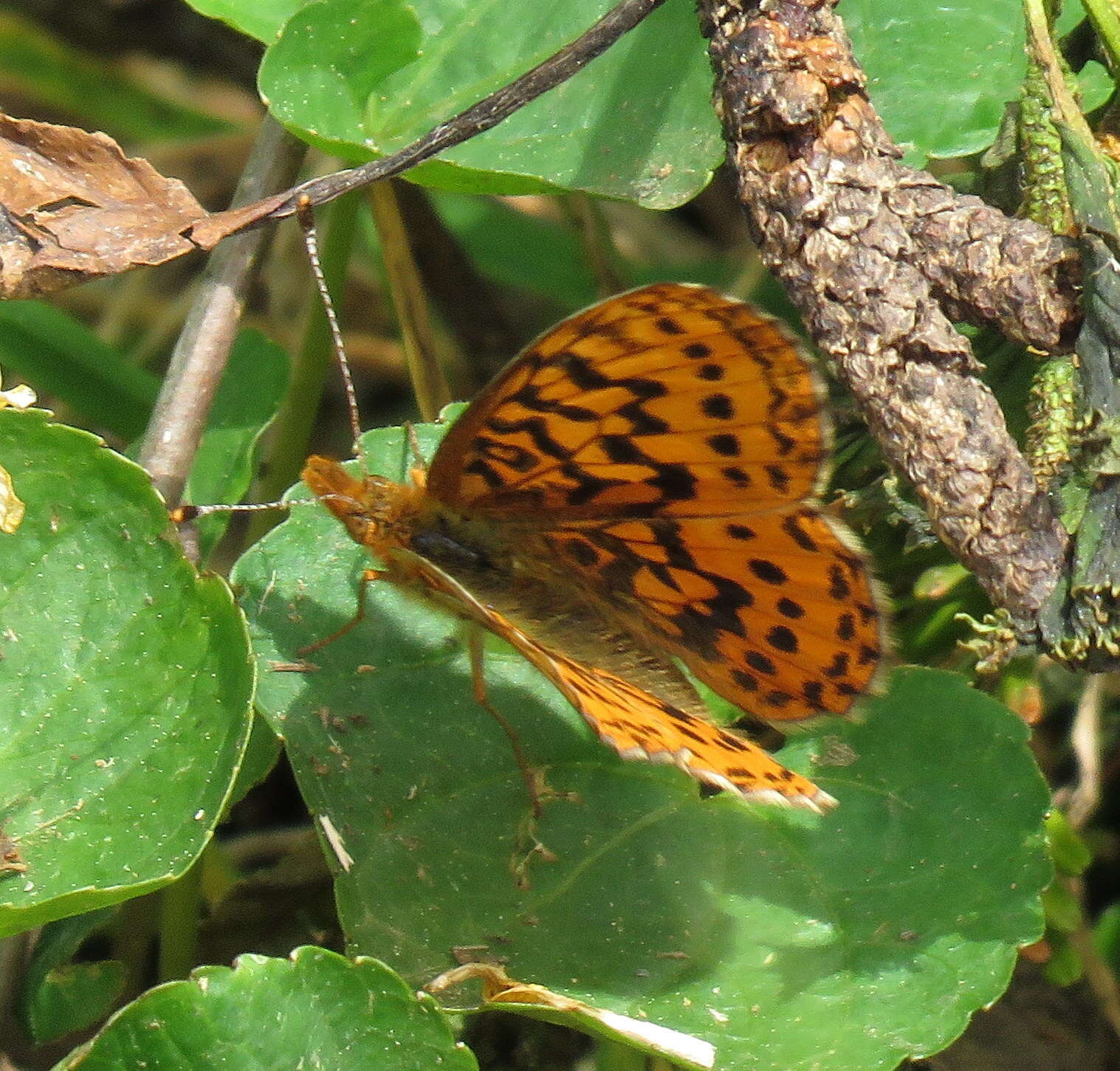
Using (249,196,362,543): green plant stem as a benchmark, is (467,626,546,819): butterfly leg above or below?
below

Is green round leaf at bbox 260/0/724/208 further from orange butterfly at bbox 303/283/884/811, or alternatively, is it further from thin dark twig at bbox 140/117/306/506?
orange butterfly at bbox 303/283/884/811

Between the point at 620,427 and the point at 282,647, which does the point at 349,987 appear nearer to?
the point at 282,647

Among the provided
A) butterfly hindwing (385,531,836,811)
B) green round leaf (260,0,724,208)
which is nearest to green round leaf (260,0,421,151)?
green round leaf (260,0,724,208)

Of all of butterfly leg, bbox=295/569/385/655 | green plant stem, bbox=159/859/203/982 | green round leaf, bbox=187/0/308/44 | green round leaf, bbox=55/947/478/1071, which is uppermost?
green round leaf, bbox=187/0/308/44

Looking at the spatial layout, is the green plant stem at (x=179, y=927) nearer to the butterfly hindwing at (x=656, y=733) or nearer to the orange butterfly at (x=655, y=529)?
the orange butterfly at (x=655, y=529)

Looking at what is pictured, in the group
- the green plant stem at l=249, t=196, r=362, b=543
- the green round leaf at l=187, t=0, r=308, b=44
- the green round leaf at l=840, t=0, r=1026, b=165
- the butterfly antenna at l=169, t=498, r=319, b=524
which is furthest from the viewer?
the green plant stem at l=249, t=196, r=362, b=543

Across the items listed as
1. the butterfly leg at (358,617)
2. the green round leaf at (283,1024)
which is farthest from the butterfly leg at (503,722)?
the green round leaf at (283,1024)

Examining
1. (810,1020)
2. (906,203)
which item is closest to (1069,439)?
(906,203)

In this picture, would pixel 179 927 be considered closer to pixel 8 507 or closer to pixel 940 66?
pixel 8 507
